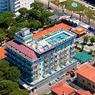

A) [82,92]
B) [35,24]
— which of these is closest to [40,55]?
[82,92]

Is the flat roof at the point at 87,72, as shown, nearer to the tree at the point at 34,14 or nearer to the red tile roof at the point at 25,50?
the red tile roof at the point at 25,50

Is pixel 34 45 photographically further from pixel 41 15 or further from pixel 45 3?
pixel 45 3

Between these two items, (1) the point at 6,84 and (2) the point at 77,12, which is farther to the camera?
(2) the point at 77,12

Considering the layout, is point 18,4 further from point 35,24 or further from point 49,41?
point 49,41

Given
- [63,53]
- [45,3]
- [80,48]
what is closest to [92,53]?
[80,48]

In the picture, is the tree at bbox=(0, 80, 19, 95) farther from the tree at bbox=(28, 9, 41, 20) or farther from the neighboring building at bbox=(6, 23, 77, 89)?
the tree at bbox=(28, 9, 41, 20)

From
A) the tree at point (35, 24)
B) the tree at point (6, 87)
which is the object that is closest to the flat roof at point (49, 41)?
the tree at point (6, 87)

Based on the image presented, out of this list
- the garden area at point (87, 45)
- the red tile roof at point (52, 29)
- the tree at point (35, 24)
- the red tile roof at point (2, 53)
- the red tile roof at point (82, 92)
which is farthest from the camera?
the tree at point (35, 24)

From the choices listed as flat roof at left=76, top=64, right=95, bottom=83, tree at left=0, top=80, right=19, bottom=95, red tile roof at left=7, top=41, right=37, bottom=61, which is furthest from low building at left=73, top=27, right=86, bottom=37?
tree at left=0, top=80, right=19, bottom=95
